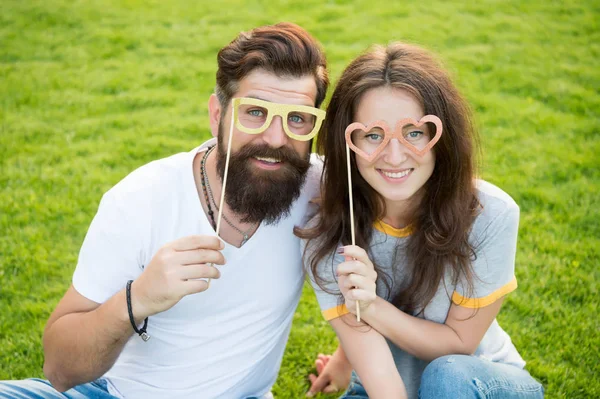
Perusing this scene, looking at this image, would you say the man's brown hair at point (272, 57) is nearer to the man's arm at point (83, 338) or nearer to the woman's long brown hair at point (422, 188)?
the woman's long brown hair at point (422, 188)

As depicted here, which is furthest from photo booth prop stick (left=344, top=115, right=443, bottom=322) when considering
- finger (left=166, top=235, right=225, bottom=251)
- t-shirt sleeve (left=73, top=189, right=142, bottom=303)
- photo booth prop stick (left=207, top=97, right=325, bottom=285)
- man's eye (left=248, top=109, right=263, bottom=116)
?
t-shirt sleeve (left=73, top=189, right=142, bottom=303)

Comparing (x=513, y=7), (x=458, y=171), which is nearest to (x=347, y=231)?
(x=458, y=171)

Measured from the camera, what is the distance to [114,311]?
228 cm

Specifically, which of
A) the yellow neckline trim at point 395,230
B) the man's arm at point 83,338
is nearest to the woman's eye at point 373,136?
the yellow neckline trim at point 395,230

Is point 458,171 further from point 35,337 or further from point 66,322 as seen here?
point 35,337

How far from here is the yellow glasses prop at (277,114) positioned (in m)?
2.44

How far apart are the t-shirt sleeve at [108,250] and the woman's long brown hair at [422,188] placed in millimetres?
698

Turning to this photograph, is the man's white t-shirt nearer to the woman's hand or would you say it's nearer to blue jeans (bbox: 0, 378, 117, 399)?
blue jeans (bbox: 0, 378, 117, 399)

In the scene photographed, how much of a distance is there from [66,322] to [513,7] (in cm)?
690

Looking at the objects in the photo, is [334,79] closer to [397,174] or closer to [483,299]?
[397,174]

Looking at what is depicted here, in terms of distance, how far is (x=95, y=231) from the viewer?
243 cm

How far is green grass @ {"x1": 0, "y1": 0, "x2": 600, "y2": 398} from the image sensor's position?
12.5ft

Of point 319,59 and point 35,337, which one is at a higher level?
point 319,59

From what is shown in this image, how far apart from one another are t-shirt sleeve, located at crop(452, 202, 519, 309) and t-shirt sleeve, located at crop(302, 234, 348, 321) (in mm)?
505
